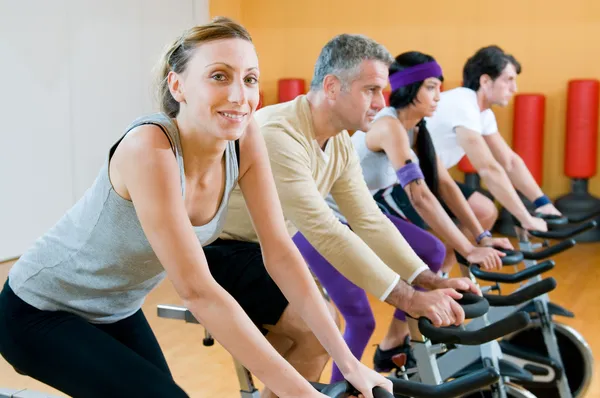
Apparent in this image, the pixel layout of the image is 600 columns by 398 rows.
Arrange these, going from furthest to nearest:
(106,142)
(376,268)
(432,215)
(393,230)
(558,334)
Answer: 1. (106,142)
2. (558,334)
3. (432,215)
4. (393,230)
5. (376,268)

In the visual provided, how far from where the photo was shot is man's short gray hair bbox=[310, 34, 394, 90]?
2.64 metres

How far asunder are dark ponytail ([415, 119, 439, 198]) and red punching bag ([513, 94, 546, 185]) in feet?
13.6

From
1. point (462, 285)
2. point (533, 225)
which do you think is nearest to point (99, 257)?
point (462, 285)

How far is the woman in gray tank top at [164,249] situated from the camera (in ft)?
4.94

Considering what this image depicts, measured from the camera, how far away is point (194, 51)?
65.9 inches

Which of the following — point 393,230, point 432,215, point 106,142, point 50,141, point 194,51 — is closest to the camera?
point 194,51

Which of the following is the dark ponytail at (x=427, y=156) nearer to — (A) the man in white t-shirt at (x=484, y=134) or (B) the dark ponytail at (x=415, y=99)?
(B) the dark ponytail at (x=415, y=99)

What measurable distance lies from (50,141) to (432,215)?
13.6ft

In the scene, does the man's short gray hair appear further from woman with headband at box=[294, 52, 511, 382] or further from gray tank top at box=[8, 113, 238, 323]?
gray tank top at box=[8, 113, 238, 323]

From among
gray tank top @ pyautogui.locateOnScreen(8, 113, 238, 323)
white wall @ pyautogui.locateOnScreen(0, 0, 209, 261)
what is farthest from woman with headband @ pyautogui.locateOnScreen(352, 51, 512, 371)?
white wall @ pyautogui.locateOnScreen(0, 0, 209, 261)

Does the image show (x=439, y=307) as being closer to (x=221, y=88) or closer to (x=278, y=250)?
(x=278, y=250)

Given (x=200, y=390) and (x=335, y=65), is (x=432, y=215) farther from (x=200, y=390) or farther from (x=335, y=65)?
(x=200, y=390)

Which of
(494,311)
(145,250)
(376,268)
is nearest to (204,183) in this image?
(145,250)

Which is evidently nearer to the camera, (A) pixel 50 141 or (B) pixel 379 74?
(B) pixel 379 74
